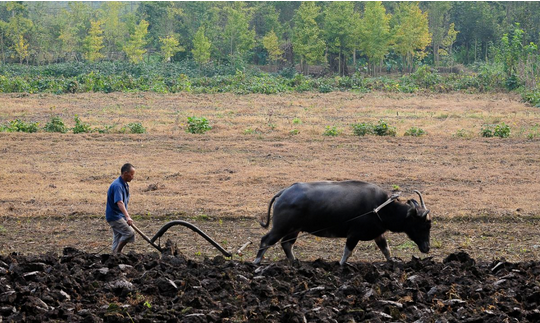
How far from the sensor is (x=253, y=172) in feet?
58.3

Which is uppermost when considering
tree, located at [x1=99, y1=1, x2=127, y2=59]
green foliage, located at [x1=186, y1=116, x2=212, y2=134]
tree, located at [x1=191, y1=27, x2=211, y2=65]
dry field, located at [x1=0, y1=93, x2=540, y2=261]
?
tree, located at [x1=99, y1=1, x2=127, y2=59]

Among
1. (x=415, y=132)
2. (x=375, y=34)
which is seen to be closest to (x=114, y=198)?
(x=415, y=132)

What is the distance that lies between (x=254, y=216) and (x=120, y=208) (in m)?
4.38

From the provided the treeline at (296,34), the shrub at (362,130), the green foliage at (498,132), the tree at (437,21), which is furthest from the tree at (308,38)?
the green foliage at (498,132)

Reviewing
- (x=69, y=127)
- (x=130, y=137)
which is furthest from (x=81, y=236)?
(x=69, y=127)

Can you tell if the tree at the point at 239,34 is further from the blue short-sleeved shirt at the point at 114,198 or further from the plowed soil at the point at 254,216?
the blue short-sleeved shirt at the point at 114,198

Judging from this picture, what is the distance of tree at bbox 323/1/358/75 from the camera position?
56281 millimetres

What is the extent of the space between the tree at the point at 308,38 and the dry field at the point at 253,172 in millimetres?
25371

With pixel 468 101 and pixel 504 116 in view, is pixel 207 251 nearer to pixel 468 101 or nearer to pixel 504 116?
pixel 504 116

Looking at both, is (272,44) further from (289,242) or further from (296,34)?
(289,242)

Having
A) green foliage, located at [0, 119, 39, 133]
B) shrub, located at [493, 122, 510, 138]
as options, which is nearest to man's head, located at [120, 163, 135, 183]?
green foliage, located at [0, 119, 39, 133]

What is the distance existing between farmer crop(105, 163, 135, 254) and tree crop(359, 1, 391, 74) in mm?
46292

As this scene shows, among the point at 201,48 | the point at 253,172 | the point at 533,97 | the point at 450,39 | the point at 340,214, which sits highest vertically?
the point at 450,39

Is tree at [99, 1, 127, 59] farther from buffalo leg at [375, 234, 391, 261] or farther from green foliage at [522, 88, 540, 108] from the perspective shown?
buffalo leg at [375, 234, 391, 261]
